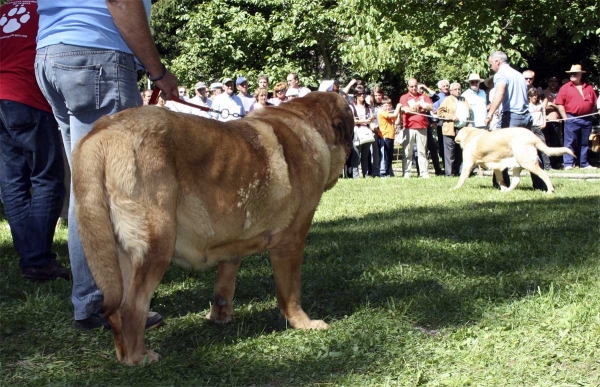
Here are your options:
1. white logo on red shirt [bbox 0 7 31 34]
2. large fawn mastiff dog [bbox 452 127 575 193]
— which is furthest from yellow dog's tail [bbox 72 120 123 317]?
large fawn mastiff dog [bbox 452 127 575 193]

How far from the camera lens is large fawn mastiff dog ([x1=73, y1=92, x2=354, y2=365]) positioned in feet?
10.7

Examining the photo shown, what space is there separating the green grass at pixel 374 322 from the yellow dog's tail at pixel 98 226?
0.48m

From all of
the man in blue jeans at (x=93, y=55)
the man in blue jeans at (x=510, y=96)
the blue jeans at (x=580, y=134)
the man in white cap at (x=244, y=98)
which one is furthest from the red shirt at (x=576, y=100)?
the man in blue jeans at (x=93, y=55)

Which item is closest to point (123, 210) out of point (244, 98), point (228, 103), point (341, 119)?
point (341, 119)

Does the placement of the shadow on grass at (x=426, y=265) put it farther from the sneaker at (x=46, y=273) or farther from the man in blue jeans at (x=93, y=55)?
the man in blue jeans at (x=93, y=55)

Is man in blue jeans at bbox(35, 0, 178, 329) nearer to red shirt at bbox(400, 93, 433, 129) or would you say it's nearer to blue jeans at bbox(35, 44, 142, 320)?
blue jeans at bbox(35, 44, 142, 320)

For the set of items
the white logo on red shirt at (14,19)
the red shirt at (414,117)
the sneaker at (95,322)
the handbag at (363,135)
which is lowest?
the sneaker at (95,322)

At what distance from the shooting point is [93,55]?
379 cm

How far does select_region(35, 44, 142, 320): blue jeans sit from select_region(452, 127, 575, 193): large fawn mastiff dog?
29.0ft

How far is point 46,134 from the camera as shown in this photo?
5.32m

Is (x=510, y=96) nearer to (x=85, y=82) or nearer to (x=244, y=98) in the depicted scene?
(x=244, y=98)

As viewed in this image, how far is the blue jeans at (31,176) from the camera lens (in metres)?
5.27

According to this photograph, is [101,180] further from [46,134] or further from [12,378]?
[46,134]

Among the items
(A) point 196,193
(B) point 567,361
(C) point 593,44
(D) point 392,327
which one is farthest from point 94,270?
(C) point 593,44
